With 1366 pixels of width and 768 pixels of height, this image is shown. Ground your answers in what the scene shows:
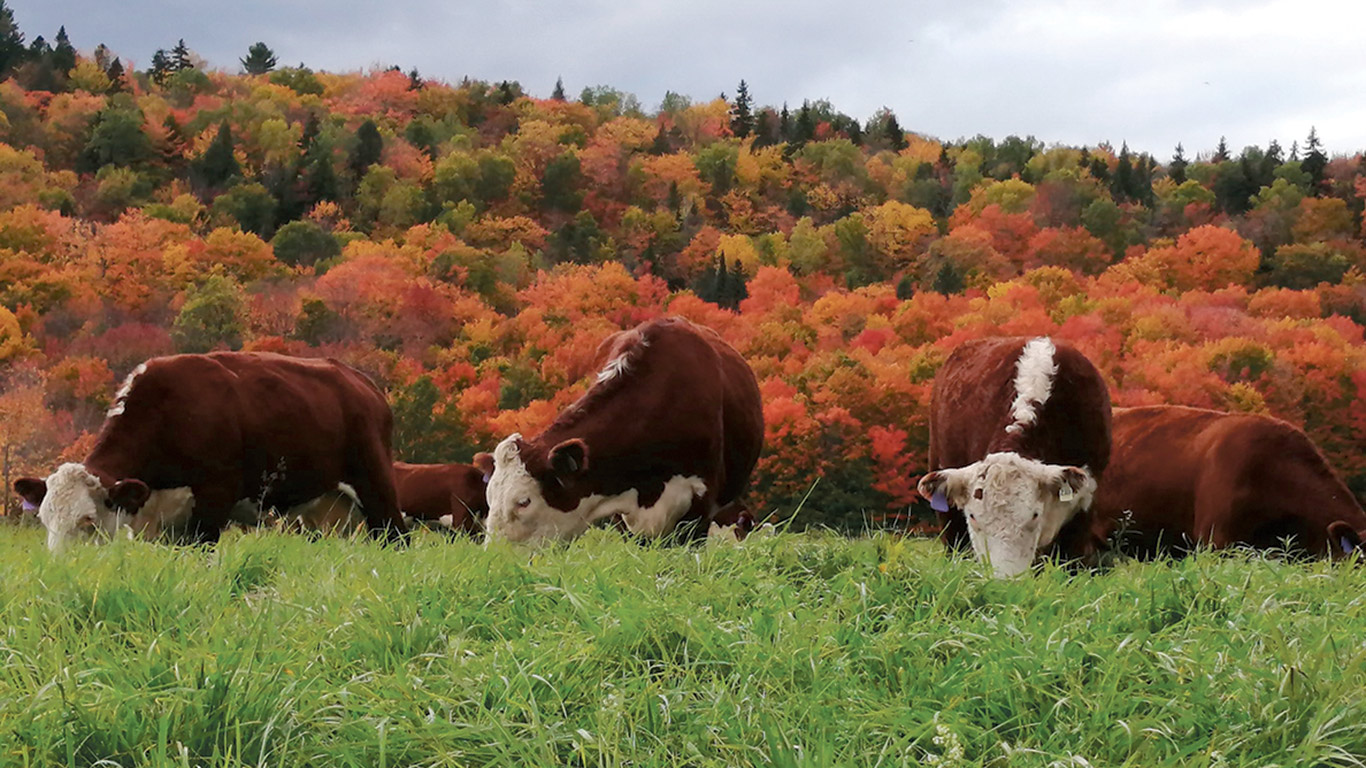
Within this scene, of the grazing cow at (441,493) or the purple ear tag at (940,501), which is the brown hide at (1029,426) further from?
the grazing cow at (441,493)

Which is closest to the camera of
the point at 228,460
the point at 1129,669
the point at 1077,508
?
the point at 1129,669

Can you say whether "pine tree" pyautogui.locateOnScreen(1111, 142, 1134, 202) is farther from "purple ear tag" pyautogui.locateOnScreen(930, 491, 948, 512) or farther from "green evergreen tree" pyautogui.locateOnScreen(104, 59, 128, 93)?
"green evergreen tree" pyautogui.locateOnScreen(104, 59, 128, 93)

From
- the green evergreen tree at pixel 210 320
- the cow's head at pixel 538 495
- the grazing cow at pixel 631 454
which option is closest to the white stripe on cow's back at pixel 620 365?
the grazing cow at pixel 631 454

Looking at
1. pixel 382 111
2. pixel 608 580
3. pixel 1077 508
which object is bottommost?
pixel 1077 508

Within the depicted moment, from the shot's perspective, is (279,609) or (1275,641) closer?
(1275,641)

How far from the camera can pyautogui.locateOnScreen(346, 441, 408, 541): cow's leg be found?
10.7 metres

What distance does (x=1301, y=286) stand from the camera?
3544 cm

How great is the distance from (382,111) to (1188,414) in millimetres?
67079

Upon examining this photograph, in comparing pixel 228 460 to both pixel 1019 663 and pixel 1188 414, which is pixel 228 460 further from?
pixel 1188 414

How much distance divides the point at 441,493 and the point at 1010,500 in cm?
Answer: 1052

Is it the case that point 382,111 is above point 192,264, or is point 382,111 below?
above

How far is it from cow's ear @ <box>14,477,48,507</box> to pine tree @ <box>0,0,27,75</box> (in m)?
70.4

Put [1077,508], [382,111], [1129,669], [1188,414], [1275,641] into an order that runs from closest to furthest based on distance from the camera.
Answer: [1129,669] < [1275,641] < [1077,508] < [1188,414] < [382,111]

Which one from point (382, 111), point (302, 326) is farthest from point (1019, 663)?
point (382, 111)
